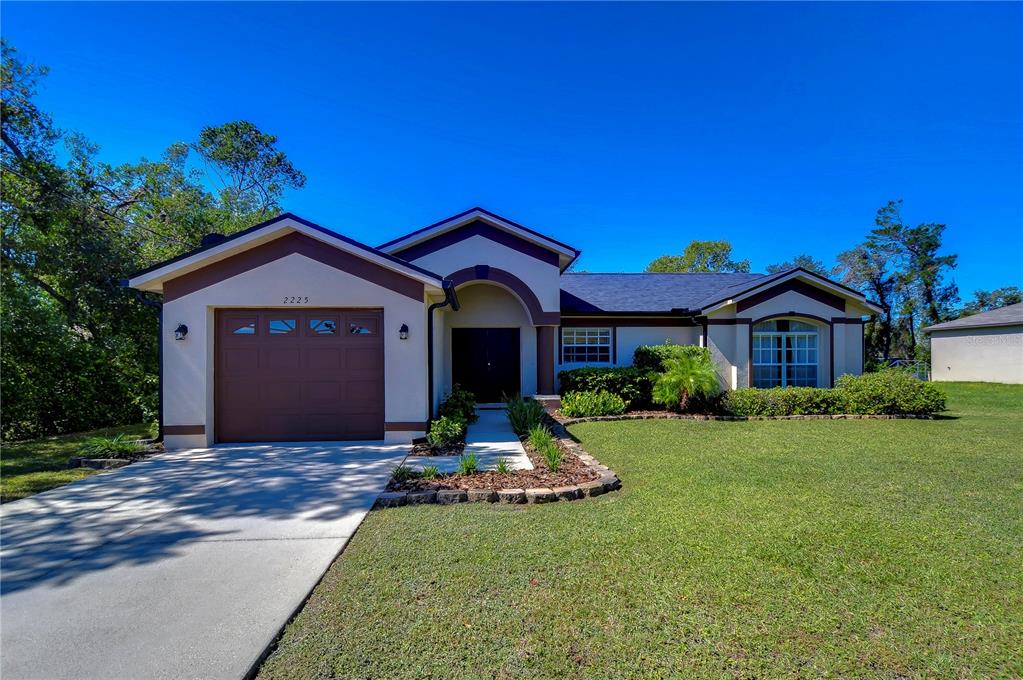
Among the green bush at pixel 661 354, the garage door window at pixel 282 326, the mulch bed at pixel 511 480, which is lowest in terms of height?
the mulch bed at pixel 511 480

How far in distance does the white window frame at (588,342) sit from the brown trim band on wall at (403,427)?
740 cm

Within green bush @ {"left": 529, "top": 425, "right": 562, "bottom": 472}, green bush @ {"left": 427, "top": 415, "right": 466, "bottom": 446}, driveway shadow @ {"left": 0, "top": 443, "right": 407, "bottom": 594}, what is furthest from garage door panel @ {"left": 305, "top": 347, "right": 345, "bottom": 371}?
green bush @ {"left": 529, "top": 425, "right": 562, "bottom": 472}

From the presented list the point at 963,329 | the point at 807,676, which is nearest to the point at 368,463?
the point at 807,676

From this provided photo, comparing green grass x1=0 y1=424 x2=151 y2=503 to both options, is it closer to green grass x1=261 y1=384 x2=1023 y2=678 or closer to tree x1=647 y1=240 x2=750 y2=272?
green grass x1=261 y1=384 x2=1023 y2=678

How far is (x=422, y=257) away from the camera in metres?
12.8

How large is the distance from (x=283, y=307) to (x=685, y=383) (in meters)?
9.94

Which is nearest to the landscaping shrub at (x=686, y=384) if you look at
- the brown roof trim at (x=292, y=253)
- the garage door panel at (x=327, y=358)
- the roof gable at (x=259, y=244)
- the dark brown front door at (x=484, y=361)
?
the dark brown front door at (x=484, y=361)

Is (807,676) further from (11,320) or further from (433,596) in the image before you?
(11,320)

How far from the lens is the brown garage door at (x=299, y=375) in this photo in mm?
8375

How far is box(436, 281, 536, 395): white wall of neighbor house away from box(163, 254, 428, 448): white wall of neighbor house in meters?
5.32

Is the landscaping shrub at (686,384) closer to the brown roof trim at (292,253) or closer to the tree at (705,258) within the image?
the brown roof trim at (292,253)

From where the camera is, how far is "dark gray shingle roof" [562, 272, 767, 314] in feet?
48.9

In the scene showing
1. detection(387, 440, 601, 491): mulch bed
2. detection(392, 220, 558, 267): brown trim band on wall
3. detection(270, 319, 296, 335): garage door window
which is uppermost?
detection(392, 220, 558, 267): brown trim band on wall

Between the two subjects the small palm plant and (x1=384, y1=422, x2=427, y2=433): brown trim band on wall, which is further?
the small palm plant
